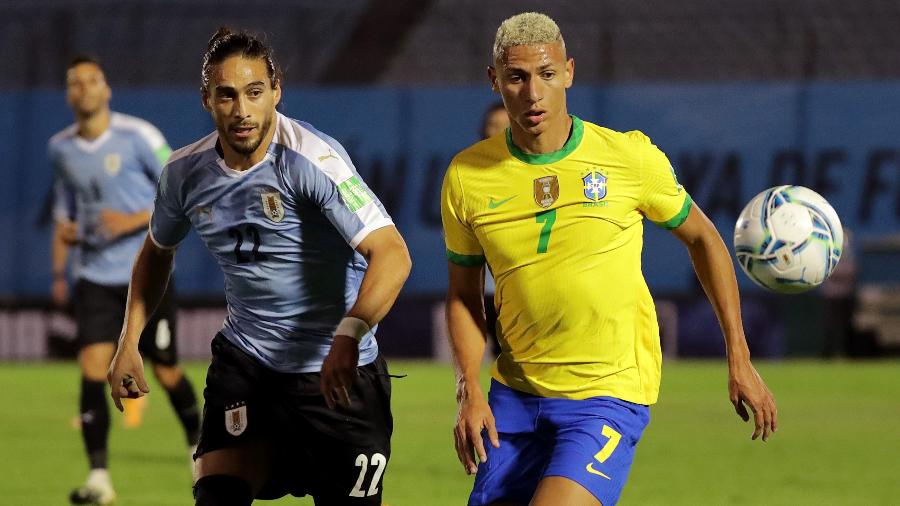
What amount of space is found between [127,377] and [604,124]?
16048mm

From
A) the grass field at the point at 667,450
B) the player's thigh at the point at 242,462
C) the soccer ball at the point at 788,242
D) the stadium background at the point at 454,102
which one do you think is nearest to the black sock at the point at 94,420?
the grass field at the point at 667,450

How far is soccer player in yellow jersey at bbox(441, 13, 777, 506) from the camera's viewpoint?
506 cm

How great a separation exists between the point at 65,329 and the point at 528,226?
1625 centimetres

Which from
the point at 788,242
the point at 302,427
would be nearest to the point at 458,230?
the point at 302,427

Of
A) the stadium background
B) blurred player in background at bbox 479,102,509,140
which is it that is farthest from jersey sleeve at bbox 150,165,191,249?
the stadium background

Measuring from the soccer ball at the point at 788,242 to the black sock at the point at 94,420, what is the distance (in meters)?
4.17

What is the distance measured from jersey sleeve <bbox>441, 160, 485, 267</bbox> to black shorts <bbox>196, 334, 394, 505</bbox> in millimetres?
577

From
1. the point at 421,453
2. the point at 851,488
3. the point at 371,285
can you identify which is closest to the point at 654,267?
the point at 421,453

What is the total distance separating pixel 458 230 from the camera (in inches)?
207

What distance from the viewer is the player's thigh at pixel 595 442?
192 inches

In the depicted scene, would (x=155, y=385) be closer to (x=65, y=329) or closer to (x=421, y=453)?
(x=65, y=329)

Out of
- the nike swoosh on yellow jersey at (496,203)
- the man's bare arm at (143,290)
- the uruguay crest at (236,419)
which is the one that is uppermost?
the nike swoosh on yellow jersey at (496,203)

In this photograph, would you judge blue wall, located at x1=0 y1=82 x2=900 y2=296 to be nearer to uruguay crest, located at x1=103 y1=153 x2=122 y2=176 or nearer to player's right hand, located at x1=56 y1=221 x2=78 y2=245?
player's right hand, located at x1=56 y1=221 x2=78 y2=245

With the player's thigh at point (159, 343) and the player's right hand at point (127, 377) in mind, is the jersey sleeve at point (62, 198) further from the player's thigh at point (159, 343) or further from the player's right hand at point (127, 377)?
the player's right hand at point (127, 377)
